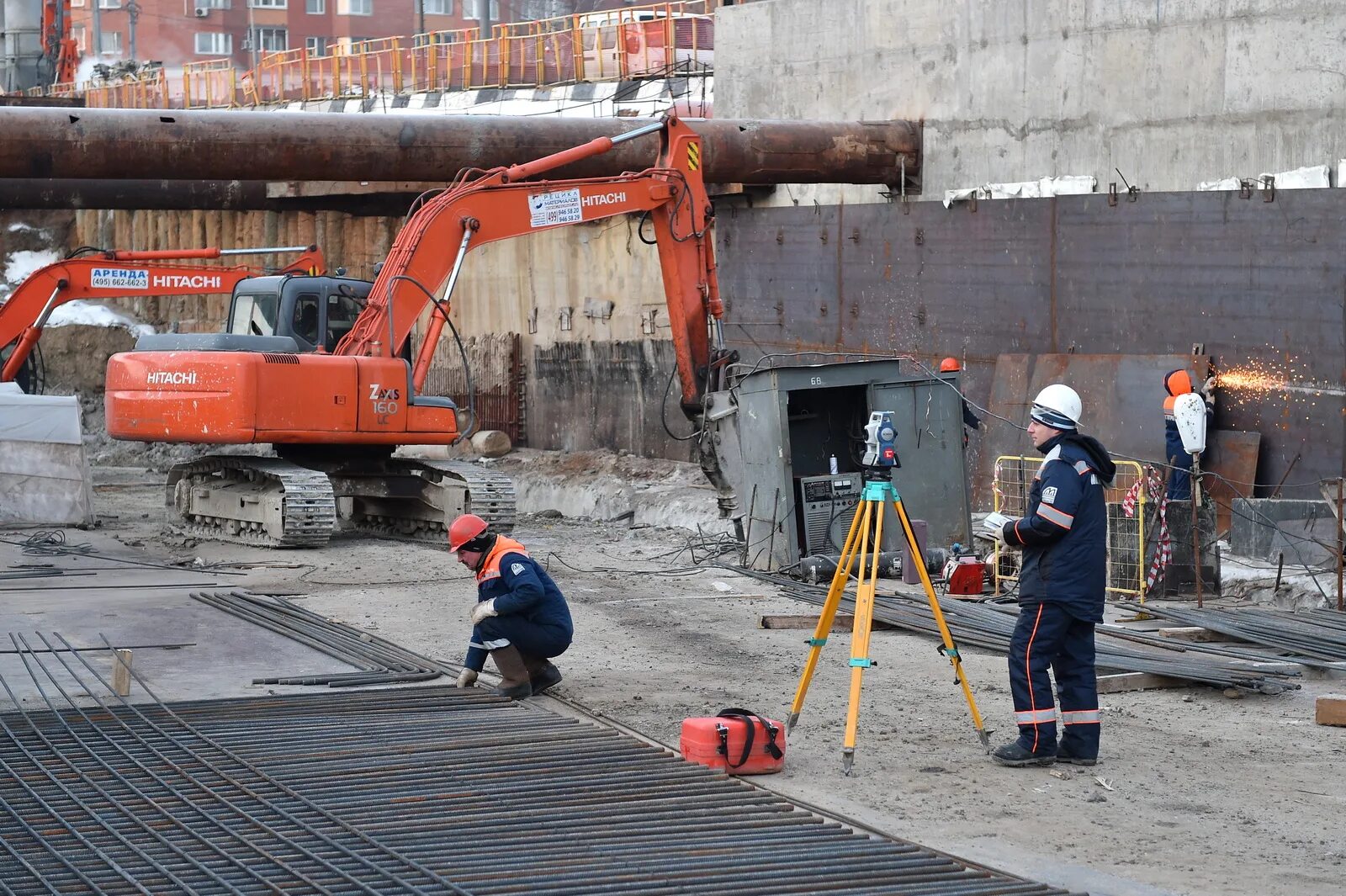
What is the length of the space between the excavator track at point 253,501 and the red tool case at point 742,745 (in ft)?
30.7

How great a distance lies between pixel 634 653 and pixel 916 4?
12448mm

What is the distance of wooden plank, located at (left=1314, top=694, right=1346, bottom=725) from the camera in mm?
8875

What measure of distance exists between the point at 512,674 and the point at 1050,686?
3087 mm

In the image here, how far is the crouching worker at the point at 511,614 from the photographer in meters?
9.02

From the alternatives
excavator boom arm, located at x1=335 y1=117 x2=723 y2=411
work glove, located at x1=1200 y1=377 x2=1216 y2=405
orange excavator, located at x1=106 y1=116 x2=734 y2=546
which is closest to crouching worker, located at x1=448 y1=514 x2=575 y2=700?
orange excavator, located at x1=106 y1=116 x2=734 y2=546

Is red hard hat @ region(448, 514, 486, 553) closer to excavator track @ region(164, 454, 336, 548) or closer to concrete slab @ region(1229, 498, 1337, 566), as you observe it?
concrete slab @ region(1229, 498, 1337, 566)

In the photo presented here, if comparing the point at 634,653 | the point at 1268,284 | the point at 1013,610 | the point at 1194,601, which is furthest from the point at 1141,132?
the point at 634,653

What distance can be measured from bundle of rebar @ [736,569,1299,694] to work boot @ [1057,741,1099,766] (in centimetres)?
208

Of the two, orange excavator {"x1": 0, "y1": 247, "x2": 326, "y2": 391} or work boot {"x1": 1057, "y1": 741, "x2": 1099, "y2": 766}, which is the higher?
orange excavator {"x1": 0, "y1": 247, "x2": 326, "y2": 391}

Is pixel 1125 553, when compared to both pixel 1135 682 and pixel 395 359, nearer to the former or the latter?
pixel 1135 682

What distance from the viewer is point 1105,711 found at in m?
9.28

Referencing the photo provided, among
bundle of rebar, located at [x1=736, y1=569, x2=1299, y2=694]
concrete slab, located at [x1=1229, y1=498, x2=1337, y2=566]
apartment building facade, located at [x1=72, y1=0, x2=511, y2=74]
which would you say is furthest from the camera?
apartment building facade, located at [x1=72, y1=0, x2=511, y2=74]

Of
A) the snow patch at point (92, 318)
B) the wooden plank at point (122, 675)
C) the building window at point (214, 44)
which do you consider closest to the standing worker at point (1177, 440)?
the wooden plank at point (122, 675)

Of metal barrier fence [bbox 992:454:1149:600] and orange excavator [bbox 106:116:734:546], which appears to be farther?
orange excavator [bbox 106:116:734:546]
